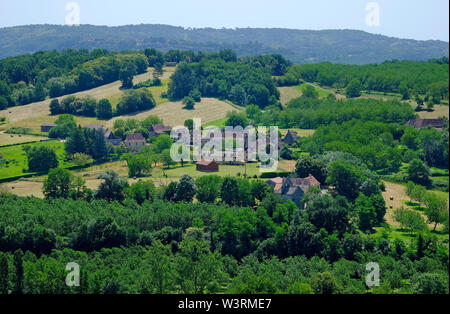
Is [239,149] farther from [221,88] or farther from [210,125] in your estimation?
[221,88]

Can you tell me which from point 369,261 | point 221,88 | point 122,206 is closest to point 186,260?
point 369,261

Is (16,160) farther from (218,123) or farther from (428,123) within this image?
(428,123)

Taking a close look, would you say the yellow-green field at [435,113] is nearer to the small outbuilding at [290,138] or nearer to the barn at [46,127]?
the small outbuilding at [290,138]

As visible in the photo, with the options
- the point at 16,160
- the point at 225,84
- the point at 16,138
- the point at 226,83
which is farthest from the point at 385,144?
the point at 16,138

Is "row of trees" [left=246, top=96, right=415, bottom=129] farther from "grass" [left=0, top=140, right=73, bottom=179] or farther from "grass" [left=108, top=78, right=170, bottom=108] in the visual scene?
"grass" [left=0, top=140, right=73, bottom=179]

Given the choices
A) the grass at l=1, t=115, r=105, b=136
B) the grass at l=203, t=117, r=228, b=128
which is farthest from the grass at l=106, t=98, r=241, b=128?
the grass at l=1, t=115, r=105, b=136
